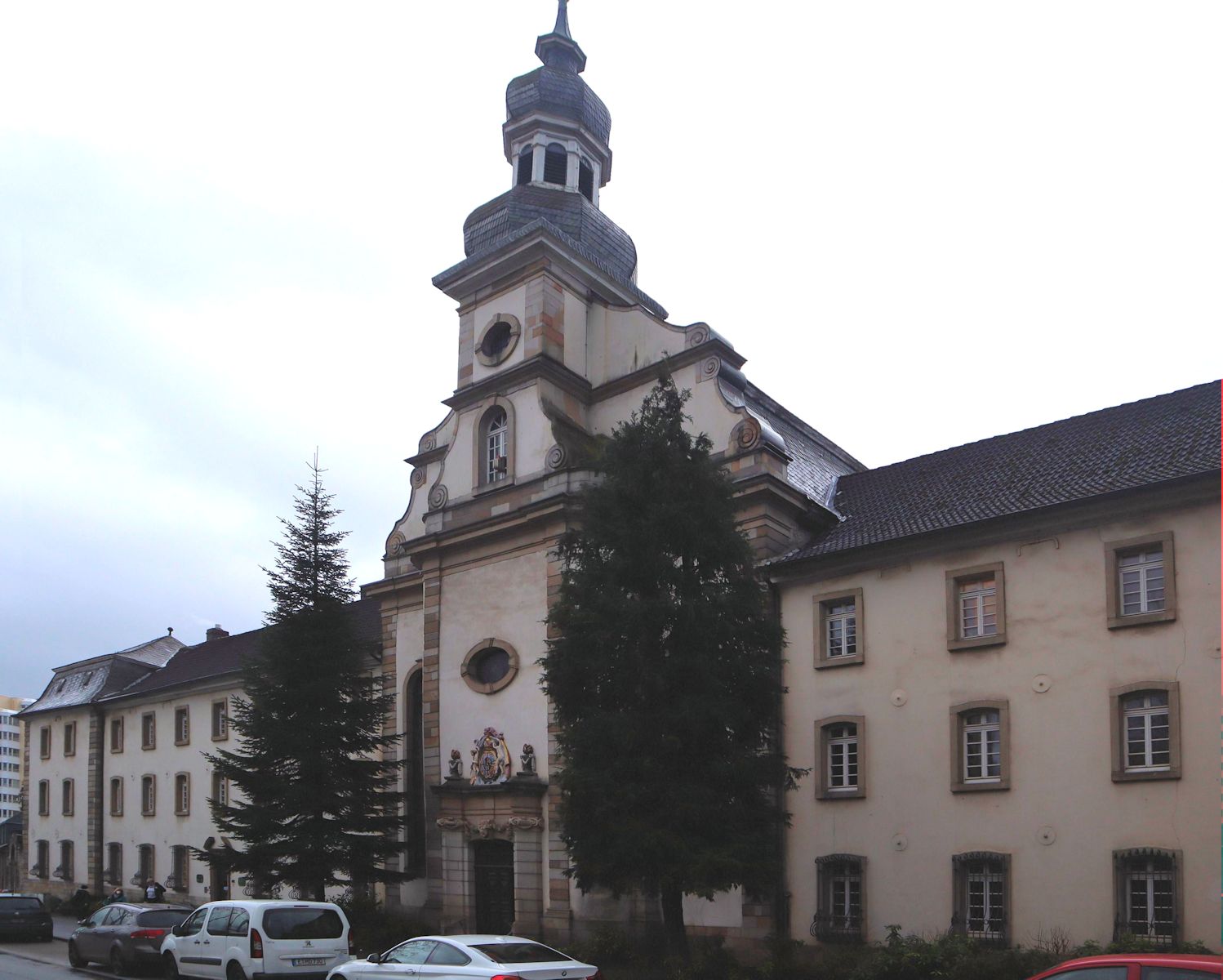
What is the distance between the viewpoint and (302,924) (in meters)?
18.6

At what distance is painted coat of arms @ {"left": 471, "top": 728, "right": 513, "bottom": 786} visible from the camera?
2673 cm

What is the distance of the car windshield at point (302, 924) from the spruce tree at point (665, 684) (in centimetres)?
406

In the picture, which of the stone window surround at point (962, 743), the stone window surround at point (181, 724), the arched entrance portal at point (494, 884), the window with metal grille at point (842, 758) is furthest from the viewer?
the stone window surround at point (181, 724)

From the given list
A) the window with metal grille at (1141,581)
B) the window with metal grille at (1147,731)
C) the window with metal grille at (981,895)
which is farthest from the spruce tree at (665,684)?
the window with metal grille at (1141,581)

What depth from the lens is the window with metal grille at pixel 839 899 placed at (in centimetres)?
2114

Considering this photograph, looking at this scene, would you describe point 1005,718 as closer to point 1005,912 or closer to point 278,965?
point 1005,912

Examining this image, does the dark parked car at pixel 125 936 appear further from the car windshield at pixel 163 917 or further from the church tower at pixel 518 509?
the church tower at pixel 518 509

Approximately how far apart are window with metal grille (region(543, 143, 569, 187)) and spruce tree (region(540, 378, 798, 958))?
16915 millimetres

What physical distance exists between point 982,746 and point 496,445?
14652 millimetres

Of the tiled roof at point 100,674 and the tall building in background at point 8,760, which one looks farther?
the tall building in background at point 8,760

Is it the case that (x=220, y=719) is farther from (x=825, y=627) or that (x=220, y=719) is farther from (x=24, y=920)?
(x=825, y=627)

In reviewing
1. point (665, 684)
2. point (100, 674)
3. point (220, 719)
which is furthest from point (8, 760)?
point (665, 684)

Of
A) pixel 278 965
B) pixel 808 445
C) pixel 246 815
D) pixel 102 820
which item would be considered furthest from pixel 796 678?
pixel 102 820

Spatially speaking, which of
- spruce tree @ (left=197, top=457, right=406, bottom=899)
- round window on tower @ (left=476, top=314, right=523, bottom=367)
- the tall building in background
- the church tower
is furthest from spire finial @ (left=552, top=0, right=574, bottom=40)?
the tall building in background
